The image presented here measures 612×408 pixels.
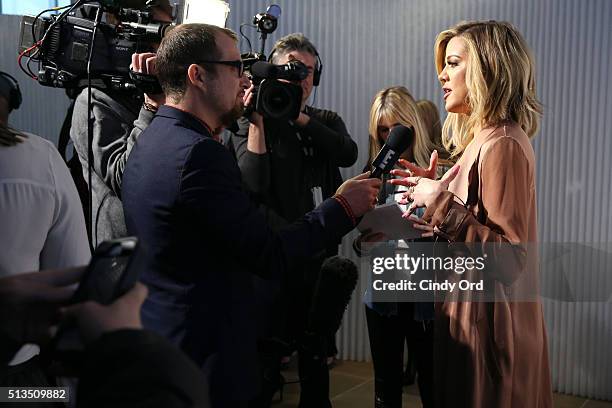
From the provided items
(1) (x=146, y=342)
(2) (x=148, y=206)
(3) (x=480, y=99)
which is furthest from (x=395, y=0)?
(1) (x=146, y=342)

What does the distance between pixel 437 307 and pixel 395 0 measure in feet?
8.81

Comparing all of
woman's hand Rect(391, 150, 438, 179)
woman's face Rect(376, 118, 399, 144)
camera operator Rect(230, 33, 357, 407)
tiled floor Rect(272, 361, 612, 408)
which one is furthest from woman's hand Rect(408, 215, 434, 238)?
tiled floor Rect(272, 361, 612, 408)

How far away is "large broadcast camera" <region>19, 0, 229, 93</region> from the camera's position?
2020mm

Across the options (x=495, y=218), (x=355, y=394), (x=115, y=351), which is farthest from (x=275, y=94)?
(x=355, y=394)

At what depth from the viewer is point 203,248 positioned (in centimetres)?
140

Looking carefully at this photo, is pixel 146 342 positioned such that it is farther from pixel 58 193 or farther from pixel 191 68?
pixel 191 68

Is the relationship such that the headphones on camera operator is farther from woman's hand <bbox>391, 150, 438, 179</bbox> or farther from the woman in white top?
woman's hand <bbox>391, 150, 438, 179</bbox>

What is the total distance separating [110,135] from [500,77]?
1245 millimetres

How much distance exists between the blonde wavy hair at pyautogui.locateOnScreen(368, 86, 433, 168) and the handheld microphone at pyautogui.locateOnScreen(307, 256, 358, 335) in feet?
4.92

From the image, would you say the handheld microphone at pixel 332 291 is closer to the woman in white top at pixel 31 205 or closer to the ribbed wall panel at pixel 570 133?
the woman in white top at pixel 31 205

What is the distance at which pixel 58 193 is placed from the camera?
1346 millimetres

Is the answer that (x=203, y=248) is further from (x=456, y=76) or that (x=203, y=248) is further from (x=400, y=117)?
(x=400, y=117)

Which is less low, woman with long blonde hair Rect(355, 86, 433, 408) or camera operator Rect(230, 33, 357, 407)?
camera operator Rect(230, 33, 357, 407)

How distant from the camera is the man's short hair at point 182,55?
1556 millimetres
